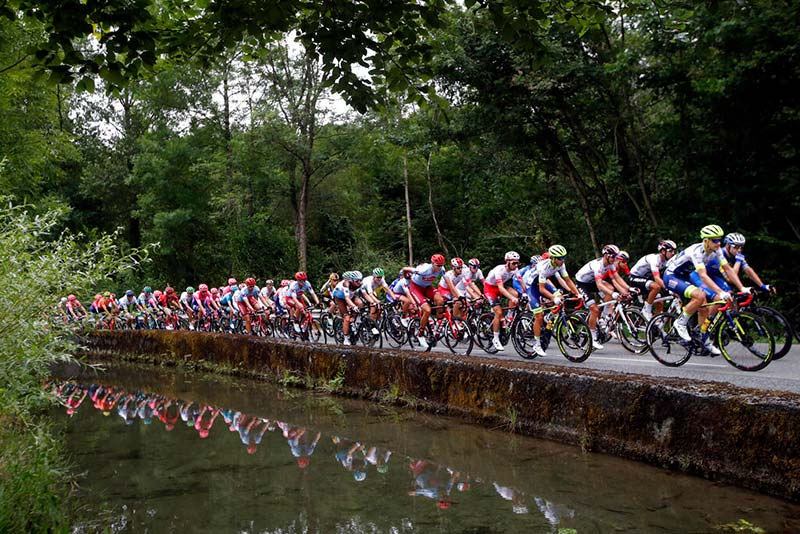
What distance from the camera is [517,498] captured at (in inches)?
223

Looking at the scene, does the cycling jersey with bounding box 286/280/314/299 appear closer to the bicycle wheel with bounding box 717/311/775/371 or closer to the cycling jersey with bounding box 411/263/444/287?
the cycling jersey with bounding box 411/263/444/287

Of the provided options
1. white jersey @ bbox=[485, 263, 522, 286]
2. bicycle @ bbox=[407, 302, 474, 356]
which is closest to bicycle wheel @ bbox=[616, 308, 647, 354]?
white jersey @ bbox=[485, 263, 522, 286]

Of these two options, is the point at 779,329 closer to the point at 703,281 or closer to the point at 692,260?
the point at 703,281

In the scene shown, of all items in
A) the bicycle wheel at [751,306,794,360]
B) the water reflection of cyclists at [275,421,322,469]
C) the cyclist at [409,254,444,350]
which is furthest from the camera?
the cyclist at [409,254,444,350]

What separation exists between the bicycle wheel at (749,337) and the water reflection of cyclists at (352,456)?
489cm

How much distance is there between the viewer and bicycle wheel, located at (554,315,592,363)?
10.6 meters

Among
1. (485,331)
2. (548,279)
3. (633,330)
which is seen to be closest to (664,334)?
(633,330)

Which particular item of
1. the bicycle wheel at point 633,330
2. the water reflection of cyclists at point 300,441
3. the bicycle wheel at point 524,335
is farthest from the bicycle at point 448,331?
the water reflection of cyclists at point 300,441

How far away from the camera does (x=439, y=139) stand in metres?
22.6

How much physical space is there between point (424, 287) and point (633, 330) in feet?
14.3

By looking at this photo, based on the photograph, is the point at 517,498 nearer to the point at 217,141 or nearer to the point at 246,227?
the point at 246,227

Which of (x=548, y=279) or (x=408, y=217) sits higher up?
(x=408, y=217)

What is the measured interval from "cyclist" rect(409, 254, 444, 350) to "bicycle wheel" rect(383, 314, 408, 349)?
2.05 feet

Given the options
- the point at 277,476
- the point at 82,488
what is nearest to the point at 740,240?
the point at 277,476
